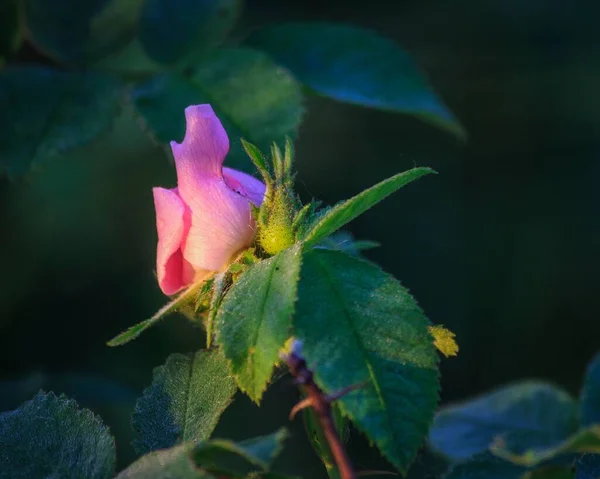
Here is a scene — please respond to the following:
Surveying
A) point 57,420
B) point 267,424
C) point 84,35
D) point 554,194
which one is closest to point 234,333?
point 57,420

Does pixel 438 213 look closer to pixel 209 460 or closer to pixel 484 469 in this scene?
pixel 484 469

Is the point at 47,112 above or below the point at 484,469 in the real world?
above

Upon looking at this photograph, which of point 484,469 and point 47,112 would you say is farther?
point 47,112

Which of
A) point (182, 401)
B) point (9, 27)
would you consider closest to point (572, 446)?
point (182, 401)

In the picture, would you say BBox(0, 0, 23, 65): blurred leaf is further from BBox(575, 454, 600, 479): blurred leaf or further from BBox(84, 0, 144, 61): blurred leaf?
BBox(575, 454, 600, 479): blurred leaf

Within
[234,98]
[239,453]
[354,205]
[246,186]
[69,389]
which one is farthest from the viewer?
[69,389]

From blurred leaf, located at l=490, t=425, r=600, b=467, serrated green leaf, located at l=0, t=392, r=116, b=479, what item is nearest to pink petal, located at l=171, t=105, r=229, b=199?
serrated green leaf, located at l=0, t=392, r=116, b=479

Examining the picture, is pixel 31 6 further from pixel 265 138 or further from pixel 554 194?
pixel 554 194
